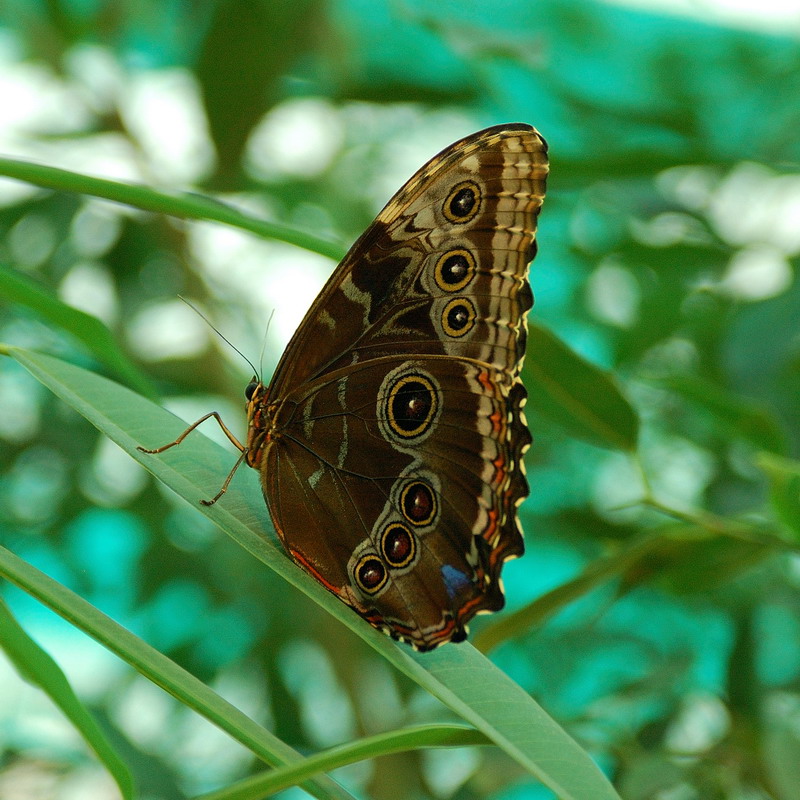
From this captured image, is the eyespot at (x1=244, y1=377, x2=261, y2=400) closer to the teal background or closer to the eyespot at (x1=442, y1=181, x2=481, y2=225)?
the eyespot at (x1=442, y1=181, x2=481, y2=225)

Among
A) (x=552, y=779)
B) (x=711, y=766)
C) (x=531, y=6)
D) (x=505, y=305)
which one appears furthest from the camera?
(x=531, y=6)

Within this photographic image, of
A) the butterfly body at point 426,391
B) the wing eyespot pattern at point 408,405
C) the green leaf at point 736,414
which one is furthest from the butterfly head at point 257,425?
the green leaf at point 736,414

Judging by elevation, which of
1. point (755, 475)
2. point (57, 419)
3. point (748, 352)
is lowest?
point (57, 419)

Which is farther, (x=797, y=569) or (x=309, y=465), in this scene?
(x=797, y=569)

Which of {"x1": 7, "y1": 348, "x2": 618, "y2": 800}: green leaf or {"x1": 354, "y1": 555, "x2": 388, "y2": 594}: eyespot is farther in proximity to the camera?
{"x1": 354, "y1": 555, "x2": 388, "y2": 594}: eyespot

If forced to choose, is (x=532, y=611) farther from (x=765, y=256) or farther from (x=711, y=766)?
(x=765, y=256)

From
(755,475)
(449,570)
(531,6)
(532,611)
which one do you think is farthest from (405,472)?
(531,6)

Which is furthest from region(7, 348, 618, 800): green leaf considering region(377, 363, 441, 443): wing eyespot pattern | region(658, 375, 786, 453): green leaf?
region(658, 375, 786, 453): green leaf

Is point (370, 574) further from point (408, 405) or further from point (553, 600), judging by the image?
point (553, 600)
